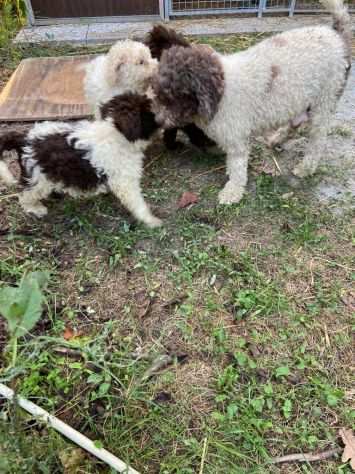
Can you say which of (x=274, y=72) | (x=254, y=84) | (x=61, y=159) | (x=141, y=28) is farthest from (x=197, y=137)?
(x=141, y=28)

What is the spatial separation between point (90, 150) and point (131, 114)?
0.41 metres

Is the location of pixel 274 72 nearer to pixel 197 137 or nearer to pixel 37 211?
pixel 197 137

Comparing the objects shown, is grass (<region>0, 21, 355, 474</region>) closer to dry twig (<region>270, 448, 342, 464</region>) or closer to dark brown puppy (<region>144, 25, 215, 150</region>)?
dry twig (<region>270, 448, 342, 464</region>)

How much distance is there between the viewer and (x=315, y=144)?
146 inches

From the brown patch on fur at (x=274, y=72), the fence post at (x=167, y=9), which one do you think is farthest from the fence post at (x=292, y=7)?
the brown patch on fur at (x=274, y=72)

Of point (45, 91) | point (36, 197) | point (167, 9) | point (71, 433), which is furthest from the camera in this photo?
point (167, 9)

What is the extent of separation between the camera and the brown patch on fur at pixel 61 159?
294 centimetres

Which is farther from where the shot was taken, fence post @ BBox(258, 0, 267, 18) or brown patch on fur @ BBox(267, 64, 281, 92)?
fence post @ BBox(258, 0, 267, 18)

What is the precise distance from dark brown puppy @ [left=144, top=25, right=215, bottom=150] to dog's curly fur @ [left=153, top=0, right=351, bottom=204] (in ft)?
1.62

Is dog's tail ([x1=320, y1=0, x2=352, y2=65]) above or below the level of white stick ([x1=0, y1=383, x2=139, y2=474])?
above

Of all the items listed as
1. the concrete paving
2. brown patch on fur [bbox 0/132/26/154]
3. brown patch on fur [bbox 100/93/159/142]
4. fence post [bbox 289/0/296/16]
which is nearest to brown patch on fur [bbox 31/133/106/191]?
brown patch on fur [bbox 0/132/26/154]

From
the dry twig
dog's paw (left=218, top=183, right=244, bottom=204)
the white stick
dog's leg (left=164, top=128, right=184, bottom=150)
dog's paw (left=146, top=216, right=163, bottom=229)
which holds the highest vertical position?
dog's leg (left=164, top=128, right=184, bottom=150)

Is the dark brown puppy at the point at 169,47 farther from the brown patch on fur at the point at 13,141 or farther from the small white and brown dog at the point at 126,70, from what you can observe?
the brown patch on fur at the point at 13,141

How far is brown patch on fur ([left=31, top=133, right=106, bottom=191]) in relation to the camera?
116 inches
